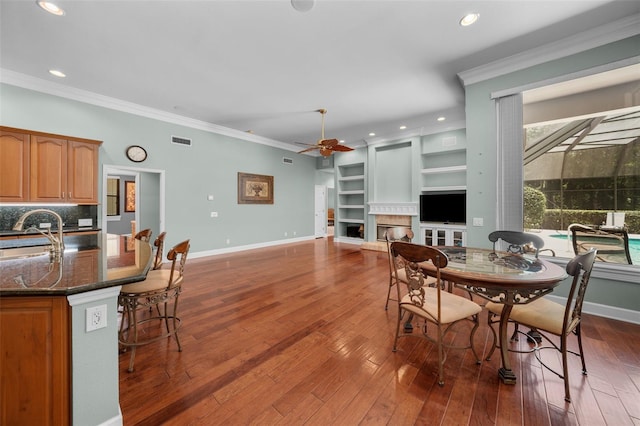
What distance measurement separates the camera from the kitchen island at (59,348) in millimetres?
1159

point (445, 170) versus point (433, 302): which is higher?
point (445, 170)

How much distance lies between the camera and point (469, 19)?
2566mm

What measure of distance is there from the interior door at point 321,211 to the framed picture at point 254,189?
2181 millimetres

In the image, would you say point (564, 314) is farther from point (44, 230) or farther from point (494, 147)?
point (44, 230)

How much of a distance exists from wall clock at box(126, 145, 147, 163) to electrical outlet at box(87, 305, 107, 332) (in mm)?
4556

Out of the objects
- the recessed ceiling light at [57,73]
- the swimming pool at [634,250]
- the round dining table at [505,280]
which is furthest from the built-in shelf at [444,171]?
the recessed ceiling light at [57,73]

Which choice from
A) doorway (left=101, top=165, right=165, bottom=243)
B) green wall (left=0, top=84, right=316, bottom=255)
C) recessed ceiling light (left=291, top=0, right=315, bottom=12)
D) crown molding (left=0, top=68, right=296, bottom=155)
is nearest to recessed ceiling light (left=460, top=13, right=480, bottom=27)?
recessed ceiling light (left=291, top=0, right=315, bottom=12)

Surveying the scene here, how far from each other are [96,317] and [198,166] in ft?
16.8

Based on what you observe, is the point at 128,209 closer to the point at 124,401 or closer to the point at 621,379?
the point at 124,401

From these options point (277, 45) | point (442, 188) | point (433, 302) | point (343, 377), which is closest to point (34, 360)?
point (343, 377)

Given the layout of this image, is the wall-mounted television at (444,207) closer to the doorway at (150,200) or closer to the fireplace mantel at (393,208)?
the fireplace mantel at (393,208)

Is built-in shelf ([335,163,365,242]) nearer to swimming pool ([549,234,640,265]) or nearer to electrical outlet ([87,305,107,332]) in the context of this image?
swimming pool ([549,234,640,265])

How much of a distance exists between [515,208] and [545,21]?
2053 mm

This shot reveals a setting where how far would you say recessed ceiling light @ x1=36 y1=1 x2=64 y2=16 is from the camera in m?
2.36
